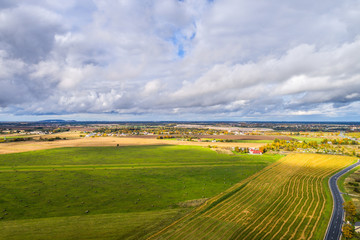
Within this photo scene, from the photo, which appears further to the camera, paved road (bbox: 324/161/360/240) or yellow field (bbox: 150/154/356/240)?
paved road (bbox: 324/161/360/240)

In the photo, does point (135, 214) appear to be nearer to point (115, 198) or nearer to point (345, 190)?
point (115, 198)

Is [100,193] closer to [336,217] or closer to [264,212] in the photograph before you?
[264,212]

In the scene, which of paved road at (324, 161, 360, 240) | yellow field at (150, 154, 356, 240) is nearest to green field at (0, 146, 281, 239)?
yellow field at (150, 154, 356, 240)

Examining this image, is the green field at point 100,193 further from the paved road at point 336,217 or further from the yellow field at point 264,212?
the paved road at point 336,217

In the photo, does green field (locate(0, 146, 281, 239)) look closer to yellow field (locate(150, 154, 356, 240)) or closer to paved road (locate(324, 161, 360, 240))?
yellow field (locate(150, 154, 356, 240))

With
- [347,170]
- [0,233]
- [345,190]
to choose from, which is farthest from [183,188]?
[347,170]

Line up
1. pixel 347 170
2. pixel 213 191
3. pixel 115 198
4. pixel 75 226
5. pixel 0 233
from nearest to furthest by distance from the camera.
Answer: pixel 0 233 → pixel 75 226 → pixel 115 198 → pixel 213 191 → pixel 347 170

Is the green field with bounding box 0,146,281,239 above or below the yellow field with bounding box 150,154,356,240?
above
